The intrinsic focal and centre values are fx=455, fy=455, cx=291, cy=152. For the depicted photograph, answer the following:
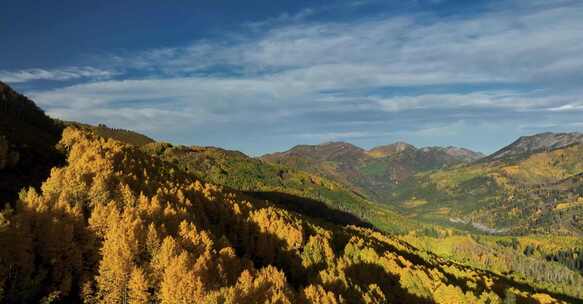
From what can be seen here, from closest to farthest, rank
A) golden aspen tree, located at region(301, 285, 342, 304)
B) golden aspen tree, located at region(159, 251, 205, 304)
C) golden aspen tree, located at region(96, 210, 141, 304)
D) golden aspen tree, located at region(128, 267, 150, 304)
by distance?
golden aspen tree, located at region(159, 251, 205, 304) < golden aspen tree, located at region(128, 267, 150, 304) < golden aspen tree, located at region(96, 210, 141, 304) < golden aspen tree, located at region(301, 285, 342, 304)

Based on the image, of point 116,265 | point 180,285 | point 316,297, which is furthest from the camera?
point 316,297

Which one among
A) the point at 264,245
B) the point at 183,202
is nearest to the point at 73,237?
the point at 183,202

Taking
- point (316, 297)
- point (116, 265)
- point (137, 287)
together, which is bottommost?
point (316, 297)

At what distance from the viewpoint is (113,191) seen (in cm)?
15412

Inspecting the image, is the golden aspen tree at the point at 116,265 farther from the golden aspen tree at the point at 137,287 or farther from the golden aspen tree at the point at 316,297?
the golden aspen tree at the point at 316,297

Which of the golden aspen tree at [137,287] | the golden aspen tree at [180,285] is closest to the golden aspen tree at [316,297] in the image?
the golden aspen tree at [180,285]

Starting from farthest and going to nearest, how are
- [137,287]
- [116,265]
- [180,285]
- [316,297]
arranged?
[316,297]
[116,265]
[137,287]
[180,285]

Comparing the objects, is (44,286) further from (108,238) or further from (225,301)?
(225,301)

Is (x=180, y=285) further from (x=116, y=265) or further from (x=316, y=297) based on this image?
(x=316, y=297)

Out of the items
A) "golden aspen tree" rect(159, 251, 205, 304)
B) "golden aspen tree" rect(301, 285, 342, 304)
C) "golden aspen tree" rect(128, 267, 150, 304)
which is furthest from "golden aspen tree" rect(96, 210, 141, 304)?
"golden aspen tree" rect(301, 285, 342, 304)

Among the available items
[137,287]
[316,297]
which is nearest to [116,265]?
[137,287]

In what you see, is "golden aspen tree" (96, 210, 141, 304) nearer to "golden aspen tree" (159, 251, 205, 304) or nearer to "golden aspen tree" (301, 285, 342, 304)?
"golden aspen tree" (159, 251, 205, 304)

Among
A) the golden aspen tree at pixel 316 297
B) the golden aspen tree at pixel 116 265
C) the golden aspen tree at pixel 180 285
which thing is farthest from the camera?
the golden aspen tree at pixel 316 297

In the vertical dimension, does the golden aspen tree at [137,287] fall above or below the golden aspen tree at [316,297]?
above
